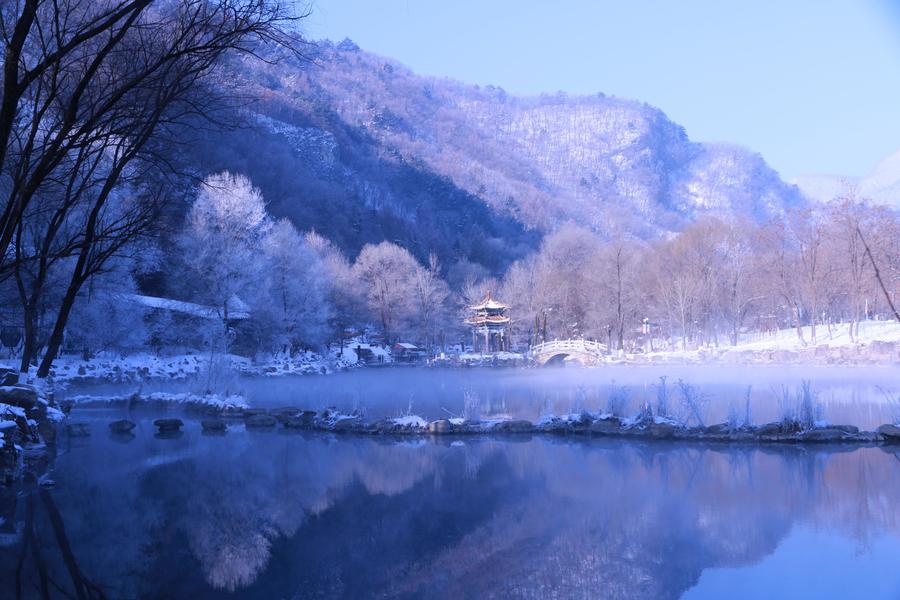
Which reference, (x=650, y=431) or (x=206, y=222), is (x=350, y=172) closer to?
(x=206, y=222)

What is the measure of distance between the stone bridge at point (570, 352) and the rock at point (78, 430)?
105 feet

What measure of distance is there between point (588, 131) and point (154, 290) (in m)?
166

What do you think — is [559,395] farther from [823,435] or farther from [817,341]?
[817,341]

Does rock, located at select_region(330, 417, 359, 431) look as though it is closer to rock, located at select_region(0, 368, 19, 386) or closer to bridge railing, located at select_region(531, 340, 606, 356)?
rock, located at select_region(0, 368, 19, 386)

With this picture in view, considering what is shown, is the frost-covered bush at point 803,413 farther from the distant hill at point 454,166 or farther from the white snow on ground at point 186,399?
the white snow on ground at point 186,399

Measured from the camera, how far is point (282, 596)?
5.02 m

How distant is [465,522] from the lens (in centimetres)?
688

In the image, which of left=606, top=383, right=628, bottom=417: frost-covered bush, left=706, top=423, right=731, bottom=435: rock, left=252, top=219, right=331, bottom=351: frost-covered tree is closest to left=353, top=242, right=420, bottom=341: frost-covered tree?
left=252, top=219, right=331, bottom=351: frost-covered tree

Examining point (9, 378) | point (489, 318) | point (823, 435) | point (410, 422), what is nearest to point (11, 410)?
point (9, 378)

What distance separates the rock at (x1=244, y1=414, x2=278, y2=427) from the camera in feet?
49.6

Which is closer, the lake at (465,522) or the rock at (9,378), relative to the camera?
the lake at (465,522)

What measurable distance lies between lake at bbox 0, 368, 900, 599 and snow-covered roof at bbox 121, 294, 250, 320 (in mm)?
21577

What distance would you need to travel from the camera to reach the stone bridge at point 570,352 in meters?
42.8

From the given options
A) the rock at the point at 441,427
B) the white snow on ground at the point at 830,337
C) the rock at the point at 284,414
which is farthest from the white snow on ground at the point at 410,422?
the white snow on ground at the point at 830,337
